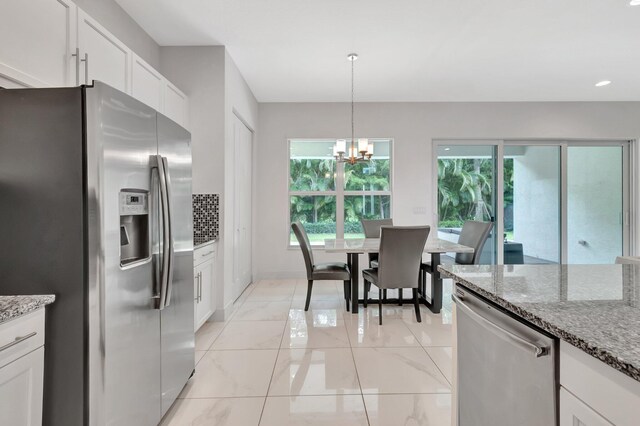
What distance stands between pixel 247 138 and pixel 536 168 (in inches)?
185

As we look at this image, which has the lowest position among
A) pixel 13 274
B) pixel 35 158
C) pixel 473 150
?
pixel 13 274

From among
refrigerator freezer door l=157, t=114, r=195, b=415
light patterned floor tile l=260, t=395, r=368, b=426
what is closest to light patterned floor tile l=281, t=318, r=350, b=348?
light patterned floor tile l=260, t=395, r=368, b=426

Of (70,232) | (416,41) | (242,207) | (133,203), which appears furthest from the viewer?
(242,207)

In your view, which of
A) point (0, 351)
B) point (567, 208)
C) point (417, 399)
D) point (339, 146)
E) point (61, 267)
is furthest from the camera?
point (567, 208)

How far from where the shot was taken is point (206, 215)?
3.20 metres

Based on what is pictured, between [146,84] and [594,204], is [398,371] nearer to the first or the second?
[146,84]

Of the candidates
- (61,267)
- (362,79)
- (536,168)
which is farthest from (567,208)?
(61,267)

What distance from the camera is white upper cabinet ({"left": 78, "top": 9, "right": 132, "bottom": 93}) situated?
1.85 meters

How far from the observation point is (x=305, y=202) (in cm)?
514

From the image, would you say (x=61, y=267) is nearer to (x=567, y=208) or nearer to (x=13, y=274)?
(x=13, y=274)

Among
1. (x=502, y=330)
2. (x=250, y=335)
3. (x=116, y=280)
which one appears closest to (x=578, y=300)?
(x=502, y=330)

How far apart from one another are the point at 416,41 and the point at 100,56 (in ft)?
9.15

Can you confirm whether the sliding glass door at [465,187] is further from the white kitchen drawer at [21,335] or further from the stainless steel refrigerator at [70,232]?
the white kitchen drawer at [21,335]

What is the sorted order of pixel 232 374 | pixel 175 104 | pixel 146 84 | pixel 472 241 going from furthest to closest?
pixel 472 241
pixel 175 104
pixel 146 84
pixel 232 374
